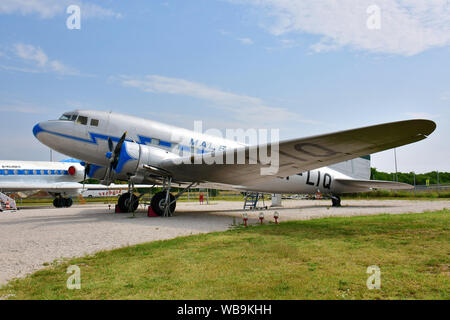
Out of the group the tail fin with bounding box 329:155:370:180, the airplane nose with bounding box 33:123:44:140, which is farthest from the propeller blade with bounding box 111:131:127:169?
the tail fin with bounding box 329:155:370:180

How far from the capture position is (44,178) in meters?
26.8

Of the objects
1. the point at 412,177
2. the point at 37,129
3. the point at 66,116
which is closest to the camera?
the point at 37,129

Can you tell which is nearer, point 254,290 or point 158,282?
point 254,290

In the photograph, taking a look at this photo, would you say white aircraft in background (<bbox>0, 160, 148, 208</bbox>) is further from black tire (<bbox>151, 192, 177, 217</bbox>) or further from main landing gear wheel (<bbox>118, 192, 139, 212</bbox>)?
black tire (<bbox>151, 192, 177, 217</bbox>)

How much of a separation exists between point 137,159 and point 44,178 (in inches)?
770

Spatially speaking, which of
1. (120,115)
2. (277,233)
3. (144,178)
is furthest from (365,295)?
(120,115)

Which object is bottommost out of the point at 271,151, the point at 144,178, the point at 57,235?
the point at 57,235

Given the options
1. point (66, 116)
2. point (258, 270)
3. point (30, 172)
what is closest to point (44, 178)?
point (30, 172)

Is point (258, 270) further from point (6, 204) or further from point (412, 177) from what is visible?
point (412, 177)

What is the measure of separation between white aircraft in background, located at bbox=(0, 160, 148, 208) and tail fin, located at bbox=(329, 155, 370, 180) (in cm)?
2030

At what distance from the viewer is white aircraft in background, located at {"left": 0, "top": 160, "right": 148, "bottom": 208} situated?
81.3 feet

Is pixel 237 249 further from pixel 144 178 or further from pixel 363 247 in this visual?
pixel 144 178
